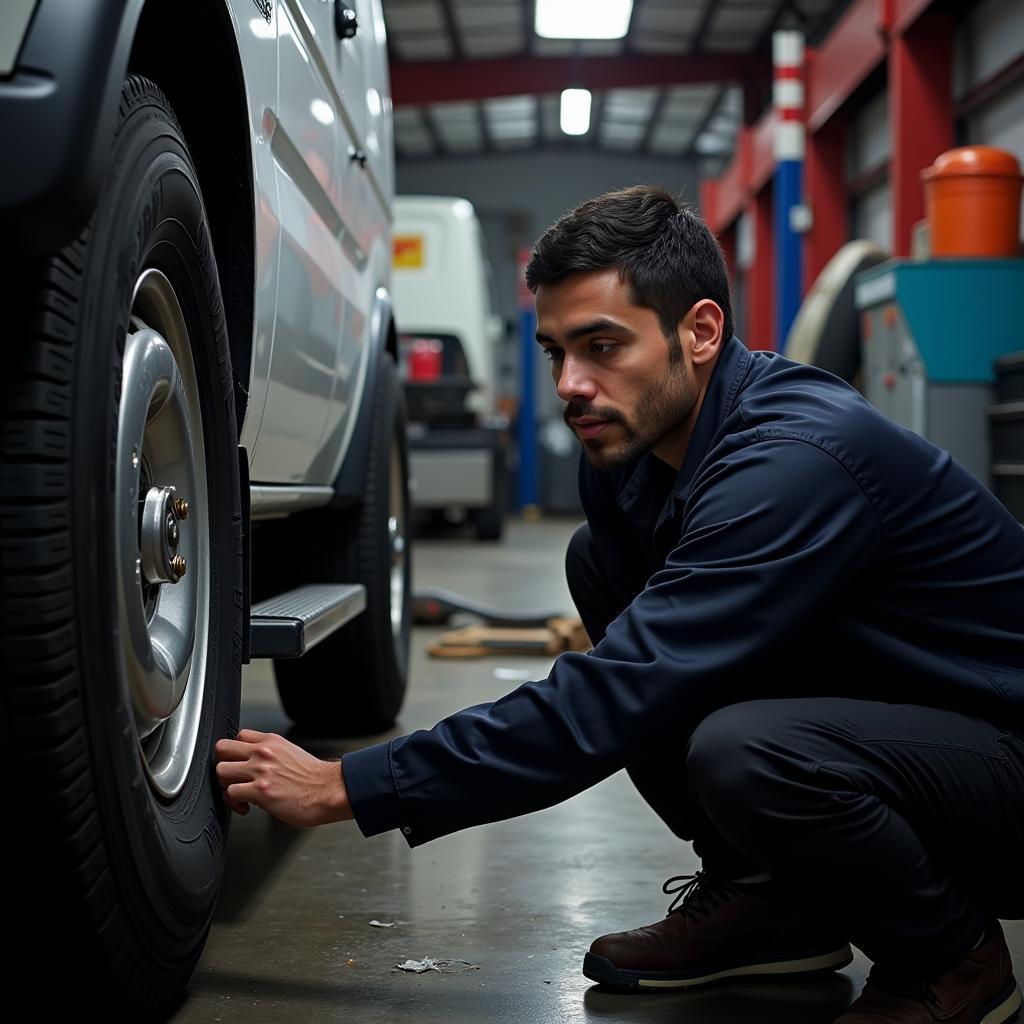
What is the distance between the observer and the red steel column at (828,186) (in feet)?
42.8

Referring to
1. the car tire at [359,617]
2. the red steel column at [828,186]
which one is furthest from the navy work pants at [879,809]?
the red steel column at [828,186]

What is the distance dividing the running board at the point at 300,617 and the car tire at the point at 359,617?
23 cm

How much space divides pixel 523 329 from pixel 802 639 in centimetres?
1820

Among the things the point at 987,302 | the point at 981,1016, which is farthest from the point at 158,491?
the point at 987,302

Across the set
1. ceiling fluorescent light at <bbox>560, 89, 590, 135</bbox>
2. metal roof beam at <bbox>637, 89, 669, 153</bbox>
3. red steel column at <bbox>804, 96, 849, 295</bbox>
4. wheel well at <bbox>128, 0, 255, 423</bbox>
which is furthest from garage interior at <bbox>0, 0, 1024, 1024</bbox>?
metal roof beam at <bbox>637, 89, 669, 153</bbox>

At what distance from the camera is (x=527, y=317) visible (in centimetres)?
1973

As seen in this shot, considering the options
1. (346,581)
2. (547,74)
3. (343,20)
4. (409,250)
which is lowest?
(346,581)

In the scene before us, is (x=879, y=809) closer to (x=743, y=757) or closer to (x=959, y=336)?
(x=743, y=757)

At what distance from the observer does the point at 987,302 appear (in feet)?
22.3

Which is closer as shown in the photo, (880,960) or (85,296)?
(85,296)

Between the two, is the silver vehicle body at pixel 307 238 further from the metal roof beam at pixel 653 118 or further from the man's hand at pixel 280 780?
the metal roof beam at pixel 653 118

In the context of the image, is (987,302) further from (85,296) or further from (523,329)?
(523,329)

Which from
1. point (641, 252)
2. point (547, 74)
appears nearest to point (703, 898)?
point (641, 252)

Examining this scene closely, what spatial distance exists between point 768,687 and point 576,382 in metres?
0.46
